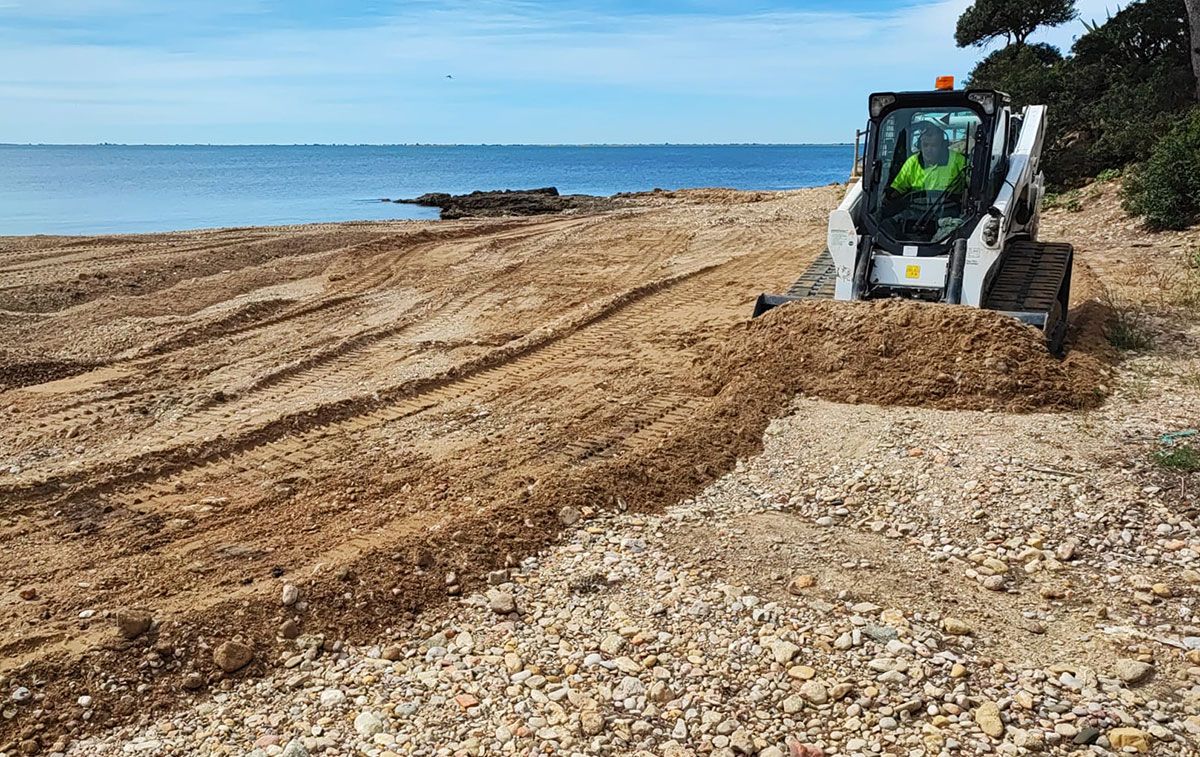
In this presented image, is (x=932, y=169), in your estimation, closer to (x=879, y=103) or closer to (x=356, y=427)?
(x=879, y=103)

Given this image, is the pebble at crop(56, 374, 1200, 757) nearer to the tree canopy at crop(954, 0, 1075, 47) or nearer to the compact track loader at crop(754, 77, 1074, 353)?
the compact track loader at crop(754, 77, 1074, 353)

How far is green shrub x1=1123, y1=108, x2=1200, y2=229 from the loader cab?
7.40 meters

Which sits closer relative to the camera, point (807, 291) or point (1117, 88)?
point (807, 291)

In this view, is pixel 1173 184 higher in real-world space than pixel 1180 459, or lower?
higher

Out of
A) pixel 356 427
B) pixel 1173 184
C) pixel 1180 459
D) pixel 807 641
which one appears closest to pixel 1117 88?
pixel 1173 184

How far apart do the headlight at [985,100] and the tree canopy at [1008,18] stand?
68.5 feet

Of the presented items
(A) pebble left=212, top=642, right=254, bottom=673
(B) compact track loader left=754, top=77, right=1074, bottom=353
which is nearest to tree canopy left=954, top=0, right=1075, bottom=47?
(B) compact track loader left=754, top=77, right=1074, bottom=353

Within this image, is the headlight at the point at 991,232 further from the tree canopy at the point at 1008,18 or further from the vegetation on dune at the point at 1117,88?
the tree canopy at the point at 1008,18

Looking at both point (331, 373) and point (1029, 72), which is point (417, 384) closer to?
point (331, 373)

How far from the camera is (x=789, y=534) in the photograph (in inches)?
191

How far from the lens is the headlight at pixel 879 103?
8047 mm

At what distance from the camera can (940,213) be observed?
316 inches

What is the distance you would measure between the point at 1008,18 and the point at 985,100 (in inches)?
843

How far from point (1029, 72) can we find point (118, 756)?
22.3 meters
